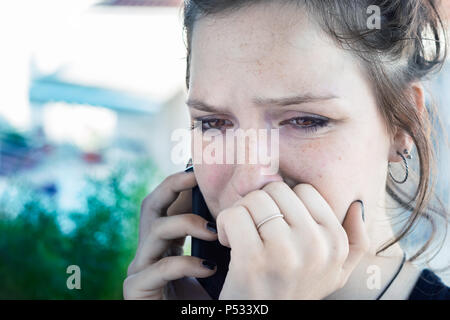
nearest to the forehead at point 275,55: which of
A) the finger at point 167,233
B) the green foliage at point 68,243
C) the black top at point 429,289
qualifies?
the finger at point 167,233

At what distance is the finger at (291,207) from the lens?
2.38ft

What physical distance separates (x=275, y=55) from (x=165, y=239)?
54 centimetres

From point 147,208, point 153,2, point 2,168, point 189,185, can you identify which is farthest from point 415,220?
point 153,2

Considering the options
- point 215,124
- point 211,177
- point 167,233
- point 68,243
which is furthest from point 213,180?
point 68,243

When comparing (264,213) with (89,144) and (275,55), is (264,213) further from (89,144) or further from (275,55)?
(89,144)

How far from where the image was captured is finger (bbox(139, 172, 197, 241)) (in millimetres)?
1146

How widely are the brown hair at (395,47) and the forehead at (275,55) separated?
25 millimetres

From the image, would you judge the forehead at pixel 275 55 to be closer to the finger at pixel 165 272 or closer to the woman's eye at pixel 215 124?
the woman's eye at pixel 215 124

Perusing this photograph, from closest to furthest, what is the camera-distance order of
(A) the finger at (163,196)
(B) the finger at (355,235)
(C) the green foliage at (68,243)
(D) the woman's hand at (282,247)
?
(D) the woman's hand at (282,247) → (B) the finger at (355,235) → (A) the finger at (163,196) → (C) the green foliage at (68,243)

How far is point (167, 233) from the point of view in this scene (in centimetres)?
109

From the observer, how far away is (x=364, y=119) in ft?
2.81

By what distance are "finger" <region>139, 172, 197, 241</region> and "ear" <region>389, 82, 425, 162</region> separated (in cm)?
47

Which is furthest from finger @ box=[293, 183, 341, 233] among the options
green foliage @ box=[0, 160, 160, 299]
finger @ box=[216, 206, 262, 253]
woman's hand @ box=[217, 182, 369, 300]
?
green foliage @ box=[0, 160, 160, 299]

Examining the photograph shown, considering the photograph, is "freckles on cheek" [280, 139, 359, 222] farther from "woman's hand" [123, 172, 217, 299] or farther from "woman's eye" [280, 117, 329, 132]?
"woman's hand" [123, 172, 217, 299]
